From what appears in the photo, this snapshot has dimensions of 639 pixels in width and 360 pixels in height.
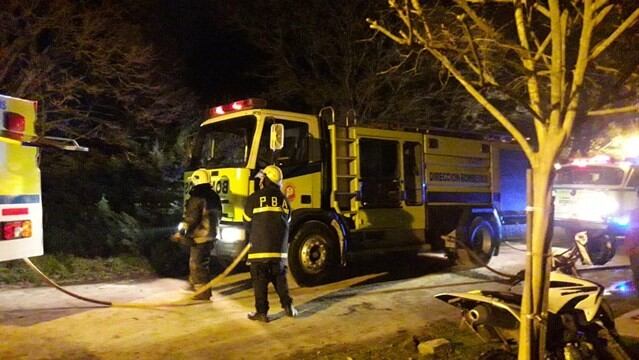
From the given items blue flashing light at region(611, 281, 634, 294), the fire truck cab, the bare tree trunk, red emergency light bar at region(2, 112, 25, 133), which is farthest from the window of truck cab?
the fire truck cab

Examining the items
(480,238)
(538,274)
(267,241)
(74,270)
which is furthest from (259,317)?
(480,238)

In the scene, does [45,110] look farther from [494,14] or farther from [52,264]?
[494,14]

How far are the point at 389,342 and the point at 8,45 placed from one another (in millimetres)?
9841

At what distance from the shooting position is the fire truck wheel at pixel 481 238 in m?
11.9

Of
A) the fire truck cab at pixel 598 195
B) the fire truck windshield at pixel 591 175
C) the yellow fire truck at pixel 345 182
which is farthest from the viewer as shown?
the fire truck windshield at pixel 591 175

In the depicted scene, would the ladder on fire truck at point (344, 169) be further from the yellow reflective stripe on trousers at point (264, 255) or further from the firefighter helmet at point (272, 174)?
the yellow reflective stripe on trousers at point (264, 255)

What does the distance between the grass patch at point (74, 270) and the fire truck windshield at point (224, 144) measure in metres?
2.26

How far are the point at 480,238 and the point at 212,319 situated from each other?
6675 mm

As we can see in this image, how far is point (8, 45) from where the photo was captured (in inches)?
482

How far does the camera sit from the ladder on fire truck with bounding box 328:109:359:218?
984 cm

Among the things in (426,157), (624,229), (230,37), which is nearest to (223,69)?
(230,37)

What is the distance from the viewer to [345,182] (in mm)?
10086

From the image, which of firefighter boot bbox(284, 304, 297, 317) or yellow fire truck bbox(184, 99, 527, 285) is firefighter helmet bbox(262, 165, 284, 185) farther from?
firefighter boot bbox(284, 304, 297, 317)

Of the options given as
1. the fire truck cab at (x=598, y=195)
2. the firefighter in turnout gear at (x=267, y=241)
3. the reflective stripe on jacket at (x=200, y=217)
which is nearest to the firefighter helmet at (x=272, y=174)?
the firefighter in turnout gear at (x=267, y=241)
